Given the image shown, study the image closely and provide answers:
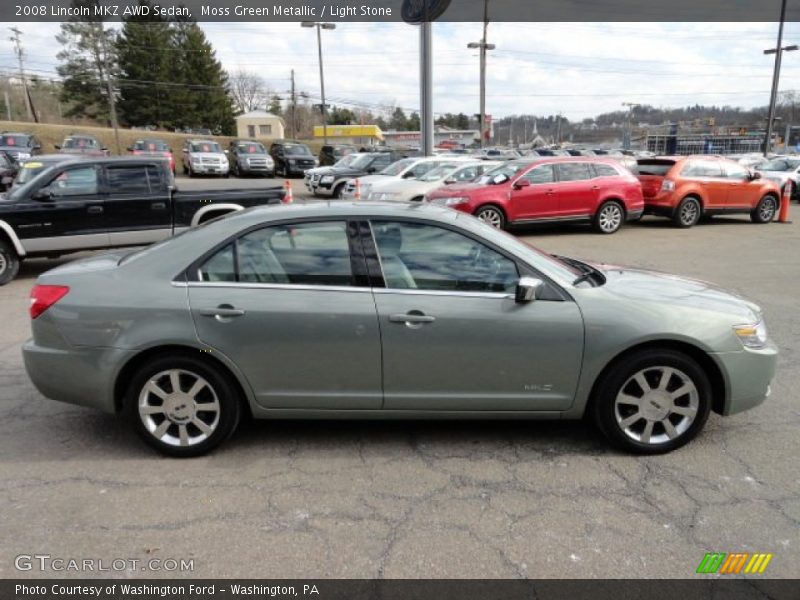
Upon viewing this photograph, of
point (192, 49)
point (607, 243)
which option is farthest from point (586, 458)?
point (192, 49)

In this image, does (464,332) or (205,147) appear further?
(205,147)

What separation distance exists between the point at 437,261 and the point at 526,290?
56 centimetres

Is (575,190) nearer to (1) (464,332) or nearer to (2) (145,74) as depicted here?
(1) (464,332)

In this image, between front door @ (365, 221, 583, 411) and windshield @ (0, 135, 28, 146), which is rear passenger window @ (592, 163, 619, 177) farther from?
windshield @ (0, 135, 28, 146)

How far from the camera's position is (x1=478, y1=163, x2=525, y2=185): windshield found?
12.3 meters

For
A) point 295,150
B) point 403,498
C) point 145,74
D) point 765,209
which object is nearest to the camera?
point 403,498

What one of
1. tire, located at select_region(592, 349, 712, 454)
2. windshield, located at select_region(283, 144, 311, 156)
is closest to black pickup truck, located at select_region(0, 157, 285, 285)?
tire, located at select_region(592, 349, 712, 454)

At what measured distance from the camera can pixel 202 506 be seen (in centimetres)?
303

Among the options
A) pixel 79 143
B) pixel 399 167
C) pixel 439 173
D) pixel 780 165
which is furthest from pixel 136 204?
pixel 79 143

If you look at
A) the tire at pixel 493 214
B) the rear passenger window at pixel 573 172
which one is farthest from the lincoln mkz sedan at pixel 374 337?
the rear passenger window at pixel 573 172

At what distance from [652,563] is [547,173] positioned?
35.6ft

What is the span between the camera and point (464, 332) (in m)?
3.32

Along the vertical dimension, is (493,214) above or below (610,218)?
above
